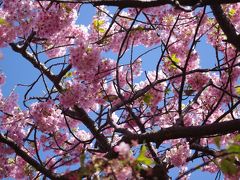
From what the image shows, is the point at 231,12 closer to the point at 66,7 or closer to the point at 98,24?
the point at 98,24

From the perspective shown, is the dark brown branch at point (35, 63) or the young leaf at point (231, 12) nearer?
the dark brown branch at point (35, 63)

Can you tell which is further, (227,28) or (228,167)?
(227,28)

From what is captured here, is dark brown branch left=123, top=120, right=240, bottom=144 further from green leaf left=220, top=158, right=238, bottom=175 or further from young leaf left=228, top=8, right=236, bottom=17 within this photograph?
young leaf left=228, top=8, right=236, bottom=17

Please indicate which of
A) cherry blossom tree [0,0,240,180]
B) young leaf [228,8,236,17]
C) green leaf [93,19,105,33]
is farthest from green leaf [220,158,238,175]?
green leaf [93,19,105,33]

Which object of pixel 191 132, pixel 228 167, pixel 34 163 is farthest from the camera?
pixel 34 163

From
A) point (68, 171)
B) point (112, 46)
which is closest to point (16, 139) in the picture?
point (112, 46)

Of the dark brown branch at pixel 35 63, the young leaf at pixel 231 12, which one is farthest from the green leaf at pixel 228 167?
the young leaf at pixel 231 12

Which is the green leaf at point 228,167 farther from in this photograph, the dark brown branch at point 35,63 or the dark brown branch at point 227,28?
the dark brown branch at point 35,63

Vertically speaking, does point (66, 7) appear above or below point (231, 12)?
above

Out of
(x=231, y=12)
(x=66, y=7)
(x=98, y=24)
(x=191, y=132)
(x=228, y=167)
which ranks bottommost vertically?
(x=228, y=167)

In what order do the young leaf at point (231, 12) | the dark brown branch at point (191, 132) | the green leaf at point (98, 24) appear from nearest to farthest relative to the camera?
the dark brown branch at point (191, 132)
the young leaf at point (231, 12)
the green leaf at point (98, 24)

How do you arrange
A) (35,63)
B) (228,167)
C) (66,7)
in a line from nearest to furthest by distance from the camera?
1. (228,167)
2. (66,7)
3. (35,63)

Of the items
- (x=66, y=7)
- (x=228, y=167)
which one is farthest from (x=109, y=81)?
(x=228, y=167)

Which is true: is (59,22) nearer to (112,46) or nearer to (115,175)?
(112,46)
